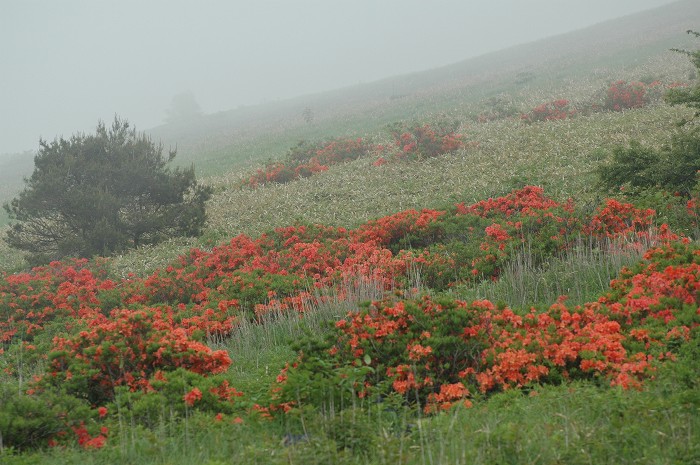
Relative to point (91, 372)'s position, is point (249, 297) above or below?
below

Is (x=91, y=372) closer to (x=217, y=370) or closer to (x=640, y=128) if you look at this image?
(x=217, y=370)

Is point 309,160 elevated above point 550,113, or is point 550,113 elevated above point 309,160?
point 309,160

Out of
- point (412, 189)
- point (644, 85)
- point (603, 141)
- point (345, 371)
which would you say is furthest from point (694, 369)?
point (644, 85)

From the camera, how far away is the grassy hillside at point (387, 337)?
4.70 metres

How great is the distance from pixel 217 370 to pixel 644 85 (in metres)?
24.7

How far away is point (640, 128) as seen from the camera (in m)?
19.2

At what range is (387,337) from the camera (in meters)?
Answer: 6.41

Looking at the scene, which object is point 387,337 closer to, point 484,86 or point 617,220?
point 617,220

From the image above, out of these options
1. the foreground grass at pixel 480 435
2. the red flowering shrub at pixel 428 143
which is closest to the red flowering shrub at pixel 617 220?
the foreground grass at pixel 480 435

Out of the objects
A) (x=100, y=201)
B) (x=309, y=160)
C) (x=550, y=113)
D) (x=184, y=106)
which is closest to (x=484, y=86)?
(x=550, y=113)

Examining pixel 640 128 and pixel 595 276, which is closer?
pixel 595 276

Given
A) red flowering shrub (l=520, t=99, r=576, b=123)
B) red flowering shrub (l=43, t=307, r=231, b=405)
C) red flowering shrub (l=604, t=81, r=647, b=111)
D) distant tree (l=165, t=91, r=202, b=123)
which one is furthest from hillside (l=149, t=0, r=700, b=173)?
distant tree (l=165, t=91, r=202, b=123)

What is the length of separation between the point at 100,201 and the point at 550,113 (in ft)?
55.9

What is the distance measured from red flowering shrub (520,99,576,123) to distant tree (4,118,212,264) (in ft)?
44.1
